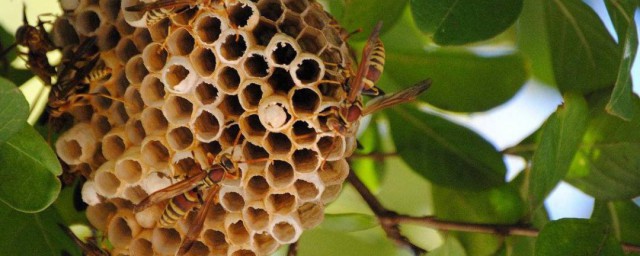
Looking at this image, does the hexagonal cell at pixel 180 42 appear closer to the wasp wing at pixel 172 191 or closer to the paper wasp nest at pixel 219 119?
the paper wasp nest at pixel 219 119

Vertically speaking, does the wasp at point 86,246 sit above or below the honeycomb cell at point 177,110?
below

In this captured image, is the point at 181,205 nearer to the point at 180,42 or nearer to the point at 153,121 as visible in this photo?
the point at 153,121

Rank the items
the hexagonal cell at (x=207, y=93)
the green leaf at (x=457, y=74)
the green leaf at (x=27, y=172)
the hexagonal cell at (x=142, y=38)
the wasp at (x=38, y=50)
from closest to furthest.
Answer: the green leaf at (x=27, y=172) < the hexagonal cell at (x=207, y=93) < the hexagonal cell at (x=142, y=38) < the wasp at (x=38, y=50) < the green leaf at (x=457, y=74)

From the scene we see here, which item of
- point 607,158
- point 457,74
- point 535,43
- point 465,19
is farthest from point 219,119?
point 535,43

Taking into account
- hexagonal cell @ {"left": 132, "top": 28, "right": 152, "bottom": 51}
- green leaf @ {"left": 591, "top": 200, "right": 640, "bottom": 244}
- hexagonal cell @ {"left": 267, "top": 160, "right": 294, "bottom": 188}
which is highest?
hexagonal cell @ {"left": 132, "top": 28, "right": 152, "bottom": 51}

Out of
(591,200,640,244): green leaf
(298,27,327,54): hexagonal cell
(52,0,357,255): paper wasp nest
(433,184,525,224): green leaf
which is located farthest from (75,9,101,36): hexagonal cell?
(591,200,640,244): green leaf

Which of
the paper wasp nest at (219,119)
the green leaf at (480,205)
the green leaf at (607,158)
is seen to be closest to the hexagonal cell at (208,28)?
the paper wasp nest at (219,119)

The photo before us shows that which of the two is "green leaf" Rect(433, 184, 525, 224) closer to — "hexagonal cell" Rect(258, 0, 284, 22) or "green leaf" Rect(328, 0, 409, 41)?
"green leaf" Rect(328, 0, 409, 41)
